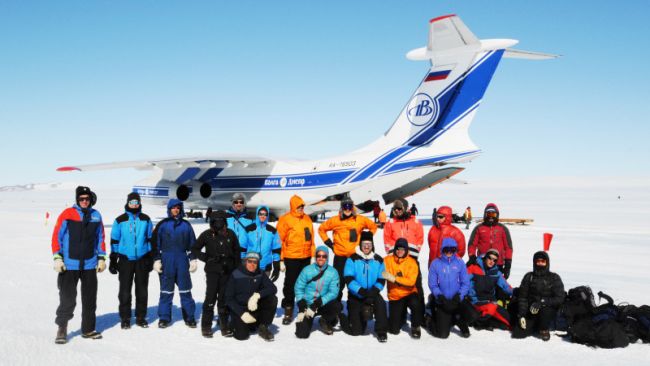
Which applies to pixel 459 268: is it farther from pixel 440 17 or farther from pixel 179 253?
pixel 440 17

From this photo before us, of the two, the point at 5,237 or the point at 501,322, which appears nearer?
the point at 501,322

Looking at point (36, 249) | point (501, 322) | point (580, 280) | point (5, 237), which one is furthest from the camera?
point (5, 237)

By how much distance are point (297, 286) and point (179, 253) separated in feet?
5.06

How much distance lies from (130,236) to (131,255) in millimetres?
241

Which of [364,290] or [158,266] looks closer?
[364,290]

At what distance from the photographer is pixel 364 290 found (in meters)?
6.35

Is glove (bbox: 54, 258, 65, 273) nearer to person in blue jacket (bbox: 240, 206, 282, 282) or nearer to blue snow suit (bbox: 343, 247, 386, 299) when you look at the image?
person in blue jacket (bbox: 240, 206, 282, 282)

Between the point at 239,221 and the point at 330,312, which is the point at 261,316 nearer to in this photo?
the point at 330,312

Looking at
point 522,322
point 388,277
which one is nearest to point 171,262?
point 388,277

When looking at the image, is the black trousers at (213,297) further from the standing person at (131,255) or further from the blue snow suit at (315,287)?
the blue snow suit at (315,287)

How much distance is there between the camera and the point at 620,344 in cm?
580

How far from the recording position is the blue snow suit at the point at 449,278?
6.36 meters

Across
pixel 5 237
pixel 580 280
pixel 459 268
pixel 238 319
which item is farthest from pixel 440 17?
pixel 5 237

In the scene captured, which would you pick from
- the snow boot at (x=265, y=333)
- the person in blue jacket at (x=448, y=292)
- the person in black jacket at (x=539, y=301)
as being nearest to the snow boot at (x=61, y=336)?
the snow boot at (x=265, y=333)
